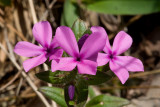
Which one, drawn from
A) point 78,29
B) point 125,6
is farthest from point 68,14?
point 78,29

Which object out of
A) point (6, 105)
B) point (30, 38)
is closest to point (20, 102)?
point (6, 105)

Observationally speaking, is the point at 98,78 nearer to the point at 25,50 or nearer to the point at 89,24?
the point at 25,50

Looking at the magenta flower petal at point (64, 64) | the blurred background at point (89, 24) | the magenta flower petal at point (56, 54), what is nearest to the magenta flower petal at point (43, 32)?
the magenta flower petal at point (56, 54)

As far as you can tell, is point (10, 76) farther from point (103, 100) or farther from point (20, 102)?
point (103, 100)

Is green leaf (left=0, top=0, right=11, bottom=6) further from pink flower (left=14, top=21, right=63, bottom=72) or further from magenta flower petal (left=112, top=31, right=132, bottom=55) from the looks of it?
magenta flower petal (left=112, top=31, right=132, bottom=55)

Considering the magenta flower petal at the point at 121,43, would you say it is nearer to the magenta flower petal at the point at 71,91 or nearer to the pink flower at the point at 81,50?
the pink flower at the point at 81,50

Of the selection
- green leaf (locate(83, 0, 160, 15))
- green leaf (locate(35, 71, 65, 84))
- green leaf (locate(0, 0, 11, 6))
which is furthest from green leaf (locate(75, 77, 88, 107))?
green leaf (locate(0, 0, 11, 6))
